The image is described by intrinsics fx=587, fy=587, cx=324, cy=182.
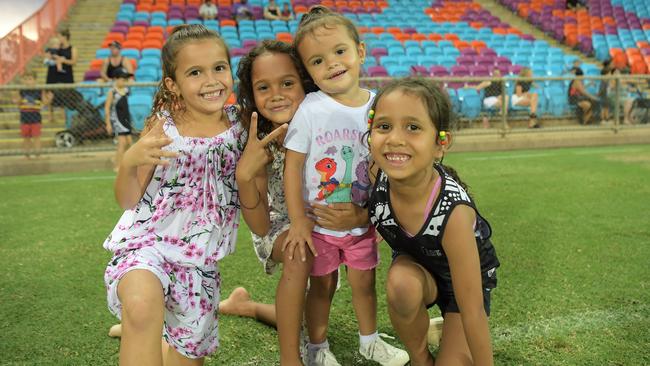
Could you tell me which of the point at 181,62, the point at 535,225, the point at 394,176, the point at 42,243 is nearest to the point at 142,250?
the point at 181,62

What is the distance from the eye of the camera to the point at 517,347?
2.53m

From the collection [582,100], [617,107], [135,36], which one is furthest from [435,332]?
[135,36]

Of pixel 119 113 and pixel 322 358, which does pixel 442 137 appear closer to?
pixel 322 358

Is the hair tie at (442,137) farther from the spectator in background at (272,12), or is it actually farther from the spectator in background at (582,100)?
the spectator in background at (272,12)

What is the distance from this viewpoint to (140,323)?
1913 millimetres

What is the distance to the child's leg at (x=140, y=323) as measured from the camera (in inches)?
74.9

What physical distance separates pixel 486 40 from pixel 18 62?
12.4 metres

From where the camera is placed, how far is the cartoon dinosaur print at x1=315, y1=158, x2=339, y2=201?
96.9 inches

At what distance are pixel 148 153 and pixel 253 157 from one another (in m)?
0.40

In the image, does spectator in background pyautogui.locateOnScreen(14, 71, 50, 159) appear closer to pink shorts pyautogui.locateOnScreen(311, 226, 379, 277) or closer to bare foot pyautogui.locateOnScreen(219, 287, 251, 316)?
bare foot pyautogui.locateOnScreen(219, 287, 251, 316)

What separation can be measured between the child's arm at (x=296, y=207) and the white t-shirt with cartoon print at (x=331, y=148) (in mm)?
54

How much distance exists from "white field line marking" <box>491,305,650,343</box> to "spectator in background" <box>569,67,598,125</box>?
8.50 meters

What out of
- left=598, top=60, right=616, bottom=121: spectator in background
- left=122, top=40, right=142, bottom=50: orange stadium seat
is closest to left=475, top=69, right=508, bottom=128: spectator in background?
left=598, top=60, right=616, bottom=121: spectator in background

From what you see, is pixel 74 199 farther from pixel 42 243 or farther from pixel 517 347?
pixel 517 347
